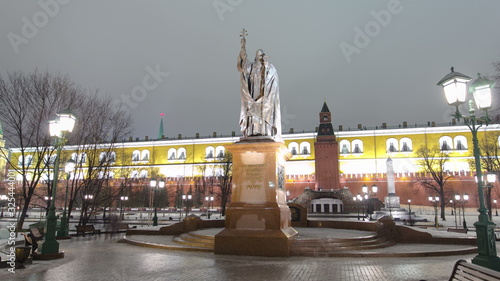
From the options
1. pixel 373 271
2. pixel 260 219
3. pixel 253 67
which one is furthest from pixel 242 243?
pixel 253 67

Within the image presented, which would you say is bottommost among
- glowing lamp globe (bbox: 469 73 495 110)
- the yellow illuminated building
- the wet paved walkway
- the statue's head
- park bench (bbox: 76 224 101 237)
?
park bench (bbox: 76 224 101 237)

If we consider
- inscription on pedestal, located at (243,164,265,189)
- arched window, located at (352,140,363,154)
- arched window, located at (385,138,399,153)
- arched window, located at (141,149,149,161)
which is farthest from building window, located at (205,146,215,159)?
inscription on pedestal, located at (243,164,265,189)

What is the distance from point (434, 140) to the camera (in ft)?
216

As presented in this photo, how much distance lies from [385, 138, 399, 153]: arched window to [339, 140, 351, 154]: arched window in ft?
22.8

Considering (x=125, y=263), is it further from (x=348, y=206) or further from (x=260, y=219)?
(x=348, y=206)

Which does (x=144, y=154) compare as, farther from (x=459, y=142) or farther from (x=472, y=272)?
(x=472, y=272)

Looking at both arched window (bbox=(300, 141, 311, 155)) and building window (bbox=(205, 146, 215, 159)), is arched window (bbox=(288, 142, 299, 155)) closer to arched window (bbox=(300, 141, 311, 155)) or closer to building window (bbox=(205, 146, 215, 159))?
arched window (bbox=(300, 141, 311, 155))

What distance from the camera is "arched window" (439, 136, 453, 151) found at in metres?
64.7

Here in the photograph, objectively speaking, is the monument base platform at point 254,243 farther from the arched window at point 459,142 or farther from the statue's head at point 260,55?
the arched window at point 459,142

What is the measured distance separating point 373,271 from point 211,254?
422cm

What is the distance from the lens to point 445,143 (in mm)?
65250

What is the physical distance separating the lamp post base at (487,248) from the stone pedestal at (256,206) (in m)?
4.37

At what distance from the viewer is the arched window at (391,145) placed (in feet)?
222

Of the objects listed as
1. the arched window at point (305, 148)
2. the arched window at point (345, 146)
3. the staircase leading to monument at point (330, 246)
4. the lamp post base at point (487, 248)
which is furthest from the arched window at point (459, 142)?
the lamp post base at point (487, 248)
